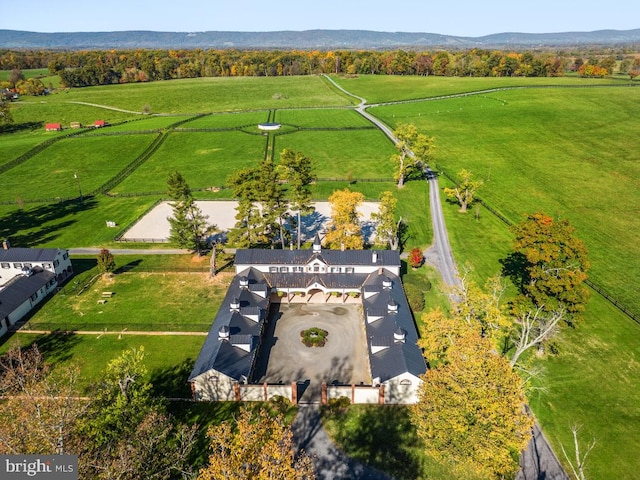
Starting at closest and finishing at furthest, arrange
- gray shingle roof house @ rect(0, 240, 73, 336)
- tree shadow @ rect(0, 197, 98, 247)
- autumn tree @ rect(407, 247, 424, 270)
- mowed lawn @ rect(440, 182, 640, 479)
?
mowed lawn @ rect(440, 182, 640, 479) → gray shingle roof house @ rect(0, 240, 73, 336) → autumn tree @ rect(407, 247, 424, 270) → tree shadow @ rect(0, 197, 98, 247)

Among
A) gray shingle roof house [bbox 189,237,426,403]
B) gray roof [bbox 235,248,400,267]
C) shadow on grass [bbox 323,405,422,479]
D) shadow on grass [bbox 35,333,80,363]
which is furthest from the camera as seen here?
gray roof [bbox 235,248,400,267]

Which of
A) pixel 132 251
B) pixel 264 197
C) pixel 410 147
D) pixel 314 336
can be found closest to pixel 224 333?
pixel 314 336

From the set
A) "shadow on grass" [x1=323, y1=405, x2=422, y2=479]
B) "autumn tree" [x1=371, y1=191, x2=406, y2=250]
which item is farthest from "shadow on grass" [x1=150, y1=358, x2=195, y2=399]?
"autumn tree" [x1=371, y1=191, x2=406, y2=250]

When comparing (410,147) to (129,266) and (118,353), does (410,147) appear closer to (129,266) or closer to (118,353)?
(129,266)

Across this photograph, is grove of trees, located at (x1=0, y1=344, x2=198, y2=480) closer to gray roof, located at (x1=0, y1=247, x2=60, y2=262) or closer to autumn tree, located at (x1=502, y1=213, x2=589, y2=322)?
gray roof, located at (x1=0, y1=247, x2=60, y2=262)

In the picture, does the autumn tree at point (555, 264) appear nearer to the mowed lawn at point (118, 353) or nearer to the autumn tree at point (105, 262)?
the mowed lawn at point (118, 353)

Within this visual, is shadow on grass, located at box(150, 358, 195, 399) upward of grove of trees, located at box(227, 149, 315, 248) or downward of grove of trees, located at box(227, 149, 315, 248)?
downward

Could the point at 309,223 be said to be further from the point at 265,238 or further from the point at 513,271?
the point at 513,271

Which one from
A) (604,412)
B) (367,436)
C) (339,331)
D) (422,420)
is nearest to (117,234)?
(339,331)
